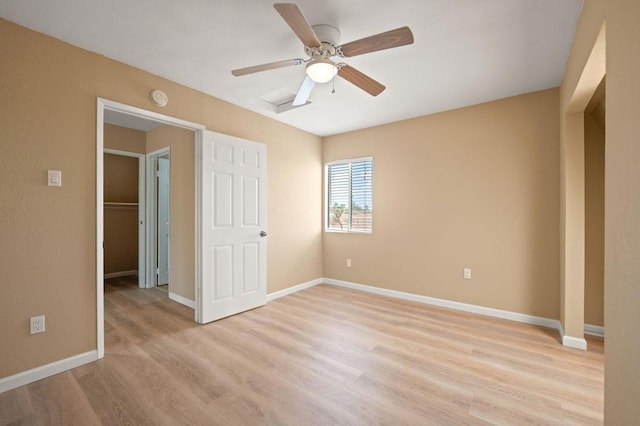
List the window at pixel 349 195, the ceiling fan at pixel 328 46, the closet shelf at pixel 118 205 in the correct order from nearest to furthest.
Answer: the ceiling fan at pixel 328 46 → the window at pixel 349 195 → the closet shelf at pixel 118 205

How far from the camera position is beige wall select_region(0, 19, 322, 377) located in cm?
198

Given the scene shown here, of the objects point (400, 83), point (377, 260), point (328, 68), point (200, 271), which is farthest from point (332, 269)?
point (328, 68)

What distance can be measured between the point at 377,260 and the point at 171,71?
358 centimetres

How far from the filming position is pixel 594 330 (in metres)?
2.82

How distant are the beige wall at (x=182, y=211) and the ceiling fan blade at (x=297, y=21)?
243cm

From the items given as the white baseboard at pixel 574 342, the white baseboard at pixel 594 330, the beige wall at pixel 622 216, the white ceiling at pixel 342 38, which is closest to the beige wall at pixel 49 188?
the white ceiling at pixel 342 38

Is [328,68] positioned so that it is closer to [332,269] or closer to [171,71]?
[171,71]

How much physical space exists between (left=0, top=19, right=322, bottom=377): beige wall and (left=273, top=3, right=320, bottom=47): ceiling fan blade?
73.6 inches

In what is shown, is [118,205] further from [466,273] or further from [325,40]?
[466,273]

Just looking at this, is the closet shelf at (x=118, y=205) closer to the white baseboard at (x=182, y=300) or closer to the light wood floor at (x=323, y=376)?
the white baseboard at (x=182, y=300)

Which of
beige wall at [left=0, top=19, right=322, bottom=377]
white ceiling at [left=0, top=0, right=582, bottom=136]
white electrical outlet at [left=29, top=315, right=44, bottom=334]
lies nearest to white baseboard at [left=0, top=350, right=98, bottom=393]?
beige wall at [left=0, top=19, right=322, bottom=377]

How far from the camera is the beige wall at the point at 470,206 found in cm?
304

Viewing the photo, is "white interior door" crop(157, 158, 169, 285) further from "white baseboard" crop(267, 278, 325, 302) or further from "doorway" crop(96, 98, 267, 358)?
"white baseboard" crop(267, 278, 325, 302)

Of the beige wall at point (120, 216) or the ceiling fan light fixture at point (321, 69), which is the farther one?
the beige wall at point (120, 216)
